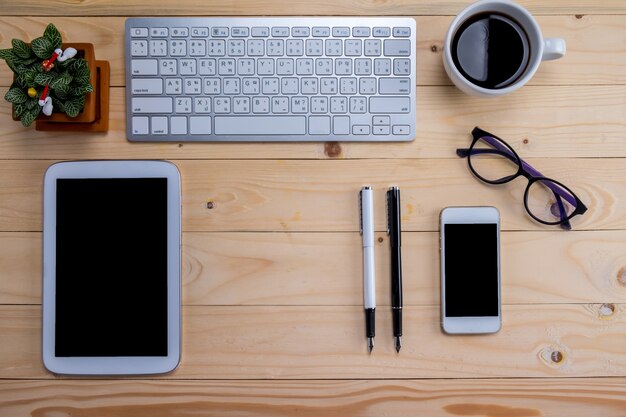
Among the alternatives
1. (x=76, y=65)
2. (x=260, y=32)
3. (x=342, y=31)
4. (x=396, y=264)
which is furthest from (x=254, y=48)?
(x=396, y=264)

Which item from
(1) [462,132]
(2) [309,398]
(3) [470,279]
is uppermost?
(1) [462,132]

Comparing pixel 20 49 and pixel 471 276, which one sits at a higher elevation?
pixel 20 49

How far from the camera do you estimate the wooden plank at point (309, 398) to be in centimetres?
72

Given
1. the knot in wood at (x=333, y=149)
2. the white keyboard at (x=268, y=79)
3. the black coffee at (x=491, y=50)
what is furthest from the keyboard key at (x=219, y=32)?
the black coffee at (x=491, y=50)

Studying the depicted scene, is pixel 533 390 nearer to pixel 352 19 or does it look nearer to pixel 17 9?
pixel 352 19

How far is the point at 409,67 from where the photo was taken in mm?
729

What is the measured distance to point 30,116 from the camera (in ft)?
2.13

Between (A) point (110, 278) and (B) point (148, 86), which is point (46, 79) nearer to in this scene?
(B) point (148, 86)

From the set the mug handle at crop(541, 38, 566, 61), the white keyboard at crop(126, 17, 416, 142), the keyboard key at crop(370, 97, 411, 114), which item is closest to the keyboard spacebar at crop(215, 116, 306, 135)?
the white keyboard at crop(126, 17, 416, 142)

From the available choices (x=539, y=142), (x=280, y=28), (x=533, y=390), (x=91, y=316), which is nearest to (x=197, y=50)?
(x=280, y=28)

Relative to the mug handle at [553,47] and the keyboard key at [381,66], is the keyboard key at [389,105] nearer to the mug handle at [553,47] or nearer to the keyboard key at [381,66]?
the keyboard key at [381,66]

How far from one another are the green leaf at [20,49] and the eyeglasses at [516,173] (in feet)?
1.93

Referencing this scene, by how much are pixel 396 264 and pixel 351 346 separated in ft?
0.44

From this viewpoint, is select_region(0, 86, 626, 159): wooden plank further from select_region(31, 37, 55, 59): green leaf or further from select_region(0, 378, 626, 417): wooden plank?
select_region(0, 378, 626, 417): wooden plank
